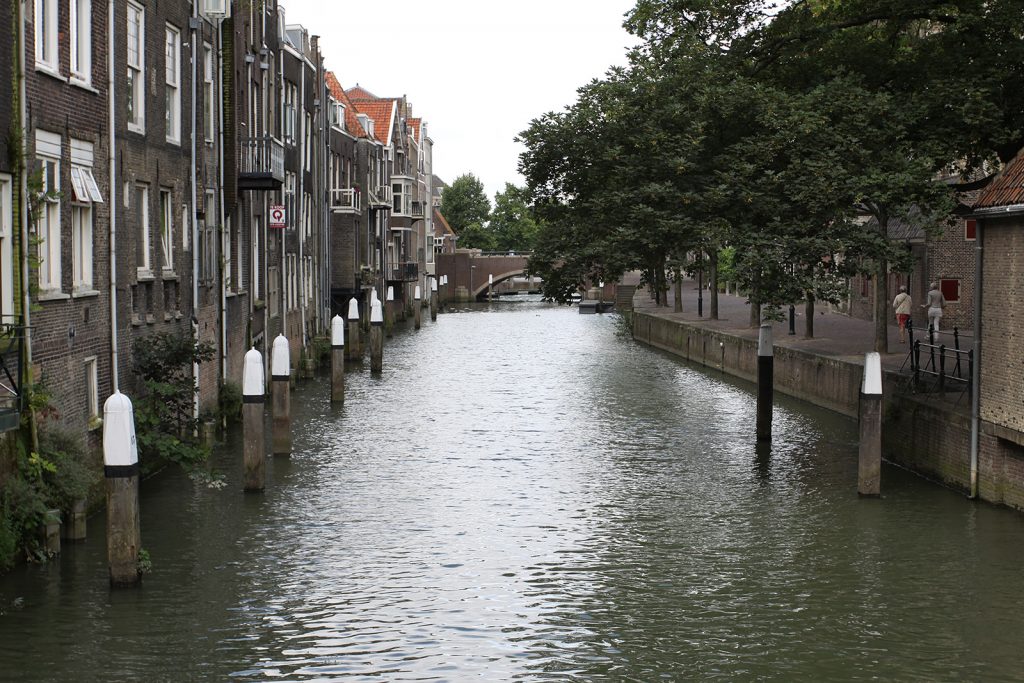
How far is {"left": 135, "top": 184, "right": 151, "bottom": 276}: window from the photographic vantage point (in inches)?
920

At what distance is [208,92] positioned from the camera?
29172 millimetres

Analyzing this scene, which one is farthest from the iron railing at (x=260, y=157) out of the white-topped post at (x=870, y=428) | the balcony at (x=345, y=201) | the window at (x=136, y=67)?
the balcony at (x=345, y=201)

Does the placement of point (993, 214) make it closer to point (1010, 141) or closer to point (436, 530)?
point (1010, 141)

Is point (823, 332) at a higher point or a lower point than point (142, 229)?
lower

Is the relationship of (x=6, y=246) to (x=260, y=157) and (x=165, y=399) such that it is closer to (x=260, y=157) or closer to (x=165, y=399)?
(x=165, y=399)

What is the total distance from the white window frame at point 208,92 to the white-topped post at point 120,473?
590 inches

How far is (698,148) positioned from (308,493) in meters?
10.0

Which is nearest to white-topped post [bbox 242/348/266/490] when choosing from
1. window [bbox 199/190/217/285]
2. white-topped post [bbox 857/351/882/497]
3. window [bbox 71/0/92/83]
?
window [bbox 71/0/92/83]

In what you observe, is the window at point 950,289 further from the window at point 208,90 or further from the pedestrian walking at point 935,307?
the window at point 208,90

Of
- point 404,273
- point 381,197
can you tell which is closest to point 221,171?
point 381,197

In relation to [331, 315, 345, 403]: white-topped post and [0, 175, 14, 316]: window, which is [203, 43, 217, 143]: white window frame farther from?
[0, 175, 14, 316]: window

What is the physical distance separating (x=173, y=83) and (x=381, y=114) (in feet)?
218

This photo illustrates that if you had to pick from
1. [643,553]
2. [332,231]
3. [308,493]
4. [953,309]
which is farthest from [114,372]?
[332,231]

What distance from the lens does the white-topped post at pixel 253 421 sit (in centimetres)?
2161
